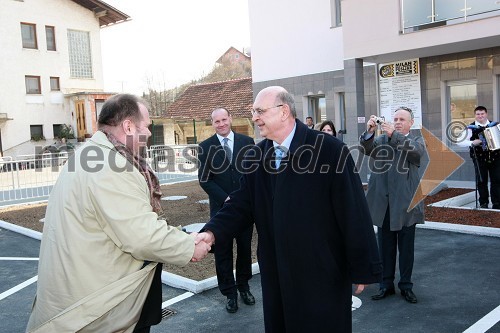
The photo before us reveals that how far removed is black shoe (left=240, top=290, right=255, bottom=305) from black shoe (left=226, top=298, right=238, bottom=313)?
0.17 meters

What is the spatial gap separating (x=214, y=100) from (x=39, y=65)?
Result: 12913mm

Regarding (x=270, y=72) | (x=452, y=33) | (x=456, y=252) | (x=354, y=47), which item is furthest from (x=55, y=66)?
(x=456, y=252)

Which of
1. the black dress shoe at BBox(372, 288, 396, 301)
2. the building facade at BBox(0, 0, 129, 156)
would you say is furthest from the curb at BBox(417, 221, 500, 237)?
the building facade at BBox(0, 0, 129, 156)

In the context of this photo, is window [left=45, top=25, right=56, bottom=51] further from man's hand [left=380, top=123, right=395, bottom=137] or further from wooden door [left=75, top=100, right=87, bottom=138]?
man's hand [left=380, top=123, right=395, bottom=137]

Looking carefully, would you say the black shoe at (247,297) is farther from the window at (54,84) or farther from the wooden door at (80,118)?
the window at (54,84)

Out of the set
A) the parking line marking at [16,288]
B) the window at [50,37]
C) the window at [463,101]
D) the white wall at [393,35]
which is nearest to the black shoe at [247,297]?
the parking line marking at [16,288]

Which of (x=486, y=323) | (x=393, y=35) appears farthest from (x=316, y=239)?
(x=393, y=35)

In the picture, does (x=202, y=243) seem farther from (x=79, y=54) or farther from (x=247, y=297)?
(x=79, y=54)

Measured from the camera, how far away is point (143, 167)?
3057 mm

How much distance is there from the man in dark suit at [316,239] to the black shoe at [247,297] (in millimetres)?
2234

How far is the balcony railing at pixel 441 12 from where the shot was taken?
11.4m

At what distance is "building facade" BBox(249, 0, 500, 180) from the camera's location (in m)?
11.8

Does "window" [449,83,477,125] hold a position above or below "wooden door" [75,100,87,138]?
below

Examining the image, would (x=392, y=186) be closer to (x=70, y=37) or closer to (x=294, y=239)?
(x=294, y=239)
